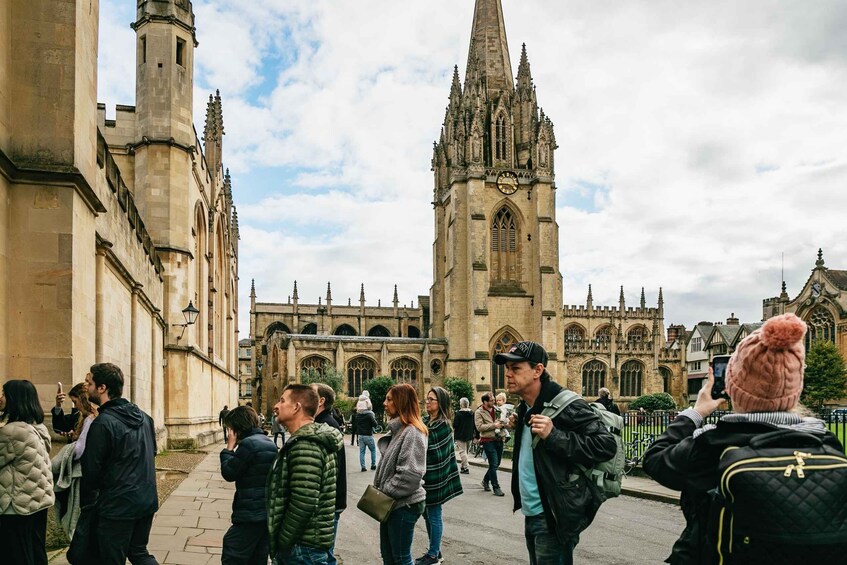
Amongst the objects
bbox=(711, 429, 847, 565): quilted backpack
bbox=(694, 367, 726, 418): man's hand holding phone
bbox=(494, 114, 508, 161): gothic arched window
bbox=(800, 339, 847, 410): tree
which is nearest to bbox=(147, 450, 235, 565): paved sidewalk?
bbox=(694, 367, 726, 418): man's hand holding phone

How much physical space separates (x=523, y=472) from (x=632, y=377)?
63931mm

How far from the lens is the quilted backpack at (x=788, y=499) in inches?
101

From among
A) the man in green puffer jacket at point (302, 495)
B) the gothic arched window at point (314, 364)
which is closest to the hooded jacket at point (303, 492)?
the man in green puffer jacket at point (302, 495)

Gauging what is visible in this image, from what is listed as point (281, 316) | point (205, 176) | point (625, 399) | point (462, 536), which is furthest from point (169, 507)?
point (281, 316)

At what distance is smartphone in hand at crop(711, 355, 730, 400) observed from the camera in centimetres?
316

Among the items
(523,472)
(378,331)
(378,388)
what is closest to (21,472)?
(523,472)

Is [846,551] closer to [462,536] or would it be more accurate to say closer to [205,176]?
[462,536]

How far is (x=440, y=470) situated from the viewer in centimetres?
713

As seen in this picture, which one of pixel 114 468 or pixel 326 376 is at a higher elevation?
pixel 114 468

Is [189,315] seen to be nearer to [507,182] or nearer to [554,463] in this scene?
[554,463]

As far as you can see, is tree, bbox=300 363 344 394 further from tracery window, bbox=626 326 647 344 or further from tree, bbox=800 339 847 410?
tracery window, bbox=626 326 647 344

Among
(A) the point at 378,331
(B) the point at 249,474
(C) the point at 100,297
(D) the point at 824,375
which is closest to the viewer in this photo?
(B) the point at 249,474

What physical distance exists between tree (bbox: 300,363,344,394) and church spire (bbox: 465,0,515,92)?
24.5m

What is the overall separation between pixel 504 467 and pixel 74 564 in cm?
1419
